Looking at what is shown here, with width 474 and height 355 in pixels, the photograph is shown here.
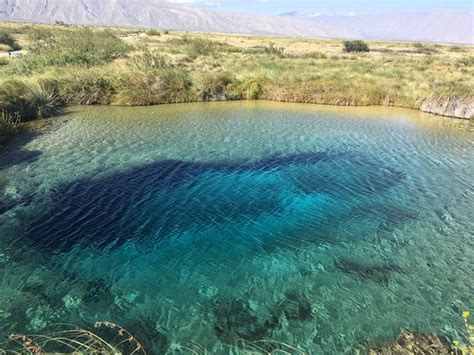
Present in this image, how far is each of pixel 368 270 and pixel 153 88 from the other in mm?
24103

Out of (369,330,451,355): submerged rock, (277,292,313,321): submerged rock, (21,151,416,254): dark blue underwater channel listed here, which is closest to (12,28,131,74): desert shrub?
(21,151,416,254): dark blue underwater channel

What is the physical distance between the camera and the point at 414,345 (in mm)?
6281

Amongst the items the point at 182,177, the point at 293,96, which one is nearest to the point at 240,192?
the point at 182,177

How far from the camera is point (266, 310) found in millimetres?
7031

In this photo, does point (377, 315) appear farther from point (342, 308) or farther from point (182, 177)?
point (182, 177)

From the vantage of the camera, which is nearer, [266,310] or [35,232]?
[266,310]

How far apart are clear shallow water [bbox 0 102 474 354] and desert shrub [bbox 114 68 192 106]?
9216mm

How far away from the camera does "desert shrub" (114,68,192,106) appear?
87.6 feet

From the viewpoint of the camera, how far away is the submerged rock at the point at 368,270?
26.6 feet

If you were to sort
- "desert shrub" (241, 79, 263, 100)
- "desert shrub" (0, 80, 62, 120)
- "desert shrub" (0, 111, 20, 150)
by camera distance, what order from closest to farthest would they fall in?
"desert shrub" (0, 111, 20, 150), "desert shrub" (0, 80, 62, 120), "desert shrub" (241, 79, 263, 100)

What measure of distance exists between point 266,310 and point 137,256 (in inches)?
144

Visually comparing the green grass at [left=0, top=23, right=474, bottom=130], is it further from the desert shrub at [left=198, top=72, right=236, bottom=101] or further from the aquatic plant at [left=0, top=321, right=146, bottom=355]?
the aquatic plant at [left=0, top=321, right=146, bottom=355]

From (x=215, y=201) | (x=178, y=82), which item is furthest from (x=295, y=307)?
(x=178, y=82)

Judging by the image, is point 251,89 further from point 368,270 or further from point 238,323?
point 238,323
